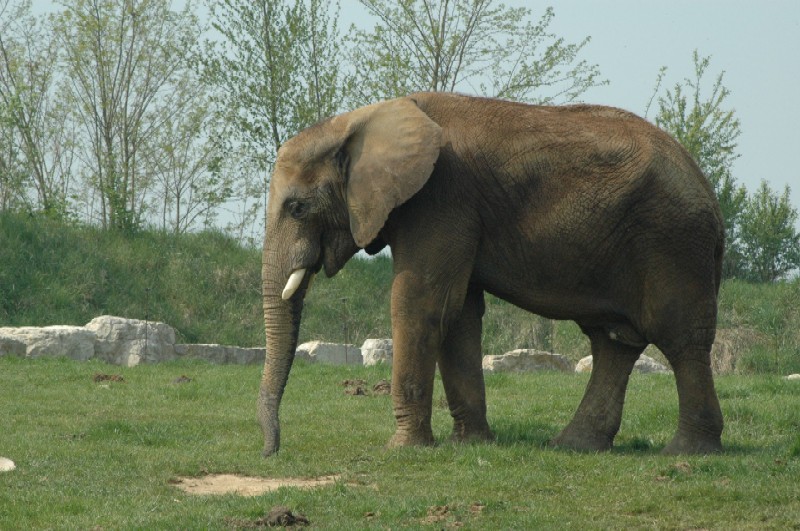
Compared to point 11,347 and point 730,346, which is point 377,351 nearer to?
point 11,347

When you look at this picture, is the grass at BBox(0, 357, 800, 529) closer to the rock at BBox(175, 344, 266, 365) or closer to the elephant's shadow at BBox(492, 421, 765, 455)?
the elephant's shadow at BBox(492, 421, 765, 455)

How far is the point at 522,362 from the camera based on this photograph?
23.4m

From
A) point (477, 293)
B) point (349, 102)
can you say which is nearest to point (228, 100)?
point (349, 102)

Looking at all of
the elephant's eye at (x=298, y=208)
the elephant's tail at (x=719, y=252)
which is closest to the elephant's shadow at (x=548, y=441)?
the elephant's tail at (x=719, y=252)

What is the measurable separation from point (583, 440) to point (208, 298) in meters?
18.6

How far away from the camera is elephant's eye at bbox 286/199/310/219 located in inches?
497

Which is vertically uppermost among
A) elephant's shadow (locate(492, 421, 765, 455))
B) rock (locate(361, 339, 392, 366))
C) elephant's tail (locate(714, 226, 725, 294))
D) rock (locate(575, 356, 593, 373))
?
elephant's tail (locate(714, 226, 725, 294))

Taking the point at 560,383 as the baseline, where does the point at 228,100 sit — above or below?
above

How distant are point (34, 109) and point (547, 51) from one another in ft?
49.5

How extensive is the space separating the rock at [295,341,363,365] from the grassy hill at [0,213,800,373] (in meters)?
4.66

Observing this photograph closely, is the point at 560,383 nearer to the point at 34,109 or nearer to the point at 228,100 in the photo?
the point at 228,100

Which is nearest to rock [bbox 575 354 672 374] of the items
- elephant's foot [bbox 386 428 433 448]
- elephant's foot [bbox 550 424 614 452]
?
elephant's foot [bbox 550 424 614 452]

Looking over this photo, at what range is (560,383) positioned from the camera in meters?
18.8

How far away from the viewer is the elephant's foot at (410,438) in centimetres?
1234
